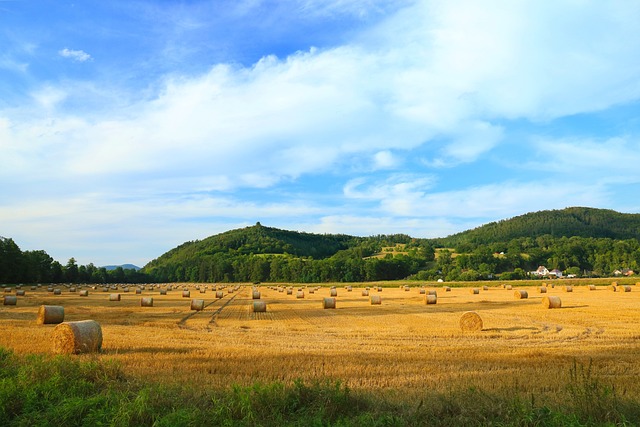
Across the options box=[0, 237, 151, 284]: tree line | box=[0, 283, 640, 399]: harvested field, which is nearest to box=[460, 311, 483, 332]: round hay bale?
box=[0, 283, 640, 399]: harvested field

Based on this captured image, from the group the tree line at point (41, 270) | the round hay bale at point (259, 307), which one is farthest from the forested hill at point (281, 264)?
the round hay bale at point (259, 307)

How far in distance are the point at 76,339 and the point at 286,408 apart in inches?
322

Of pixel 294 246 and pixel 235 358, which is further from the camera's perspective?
pixel 294 246

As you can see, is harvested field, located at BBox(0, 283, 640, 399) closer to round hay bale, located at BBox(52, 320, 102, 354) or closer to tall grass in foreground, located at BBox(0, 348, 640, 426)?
round hay bale, located at BBox(52, 320, 102, 354)

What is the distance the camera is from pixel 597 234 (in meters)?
172

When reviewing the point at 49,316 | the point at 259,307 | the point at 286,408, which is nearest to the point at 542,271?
the point at 259,307

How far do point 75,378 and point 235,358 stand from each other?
415 cm

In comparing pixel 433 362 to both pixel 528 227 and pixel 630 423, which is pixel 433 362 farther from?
pixel 528 227

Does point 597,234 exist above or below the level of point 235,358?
above

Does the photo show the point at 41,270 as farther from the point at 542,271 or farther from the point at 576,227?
the point at 576,227

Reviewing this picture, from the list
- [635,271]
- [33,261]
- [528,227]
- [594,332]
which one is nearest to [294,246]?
[528,227]

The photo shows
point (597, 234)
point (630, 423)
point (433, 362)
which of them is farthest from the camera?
point (597, 234)

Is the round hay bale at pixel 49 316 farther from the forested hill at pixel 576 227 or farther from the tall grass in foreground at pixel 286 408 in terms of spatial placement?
the forested hill at pixel 576 227

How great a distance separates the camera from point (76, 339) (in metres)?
13.0
